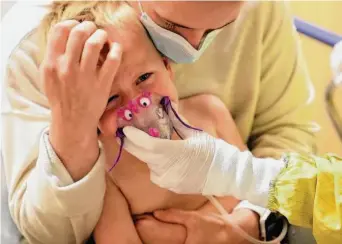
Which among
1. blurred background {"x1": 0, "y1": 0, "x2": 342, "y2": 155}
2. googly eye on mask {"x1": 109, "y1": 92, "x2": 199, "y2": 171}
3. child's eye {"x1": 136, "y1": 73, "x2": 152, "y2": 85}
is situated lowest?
blurred background {"x1": 0, "y1": 0, "x2": 342, "y2": 155}

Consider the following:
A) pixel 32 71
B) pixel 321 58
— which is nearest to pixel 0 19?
pixel 32 71

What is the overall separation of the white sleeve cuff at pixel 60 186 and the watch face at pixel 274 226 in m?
0.32

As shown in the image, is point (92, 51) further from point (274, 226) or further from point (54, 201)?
point (274, 226)

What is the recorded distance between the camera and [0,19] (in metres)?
1.04

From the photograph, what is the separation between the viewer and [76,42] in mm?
711

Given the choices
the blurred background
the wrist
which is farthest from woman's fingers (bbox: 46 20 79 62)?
the blurred background

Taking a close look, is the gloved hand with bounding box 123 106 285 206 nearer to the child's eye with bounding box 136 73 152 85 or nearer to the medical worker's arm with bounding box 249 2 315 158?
the child's eye with bounding box 136 73 152 85

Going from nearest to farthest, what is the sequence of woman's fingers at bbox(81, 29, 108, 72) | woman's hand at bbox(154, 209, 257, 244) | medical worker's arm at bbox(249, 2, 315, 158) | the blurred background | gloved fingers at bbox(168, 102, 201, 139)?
woman's fingers at bbox(81, 29, 108, 72), gloved fingers at bbox(168, 102, 201, 139), woman's hand at bbox(154, 209, 257, 244), medical worker's arm at bbox(249, 2, 315, 158), the blurred background

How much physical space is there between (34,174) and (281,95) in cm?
52

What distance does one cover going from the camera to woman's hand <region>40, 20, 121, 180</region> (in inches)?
28.0

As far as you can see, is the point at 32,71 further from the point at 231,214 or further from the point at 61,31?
the point at 231,214

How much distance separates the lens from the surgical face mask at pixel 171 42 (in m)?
0.80

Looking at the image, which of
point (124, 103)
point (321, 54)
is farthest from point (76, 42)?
point (321, 54)

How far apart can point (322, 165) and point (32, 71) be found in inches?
18.7
